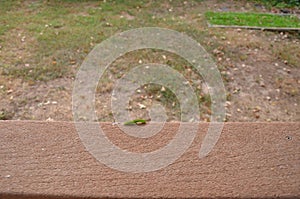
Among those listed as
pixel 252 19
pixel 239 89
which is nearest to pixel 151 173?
pixel 239 89

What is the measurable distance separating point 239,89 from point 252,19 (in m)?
1.71

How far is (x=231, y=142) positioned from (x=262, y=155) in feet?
0.60

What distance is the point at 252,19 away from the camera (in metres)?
4.42

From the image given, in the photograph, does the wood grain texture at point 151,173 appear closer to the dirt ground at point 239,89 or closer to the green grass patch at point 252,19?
the dirt ground at point 239,89

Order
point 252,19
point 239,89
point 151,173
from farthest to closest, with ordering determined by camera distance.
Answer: point 252,19
point 239,89
point 151,173

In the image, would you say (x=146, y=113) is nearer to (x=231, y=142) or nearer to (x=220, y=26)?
(x=231, y=142)

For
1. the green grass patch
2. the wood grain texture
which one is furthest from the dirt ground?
the wood grain texture

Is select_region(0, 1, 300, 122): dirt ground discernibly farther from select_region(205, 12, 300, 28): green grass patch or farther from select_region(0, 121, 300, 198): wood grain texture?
select_region(0, 121, 300, 198): wood grain texture

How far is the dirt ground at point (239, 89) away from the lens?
273cm

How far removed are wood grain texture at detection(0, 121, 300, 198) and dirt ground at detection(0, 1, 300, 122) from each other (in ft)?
2.16

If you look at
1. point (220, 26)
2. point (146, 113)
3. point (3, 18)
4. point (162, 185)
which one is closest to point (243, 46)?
point (220, 26)

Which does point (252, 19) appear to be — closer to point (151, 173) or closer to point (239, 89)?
point (239, 89)

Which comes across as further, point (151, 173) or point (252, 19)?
point (252, 19)

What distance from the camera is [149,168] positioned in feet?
5.79
